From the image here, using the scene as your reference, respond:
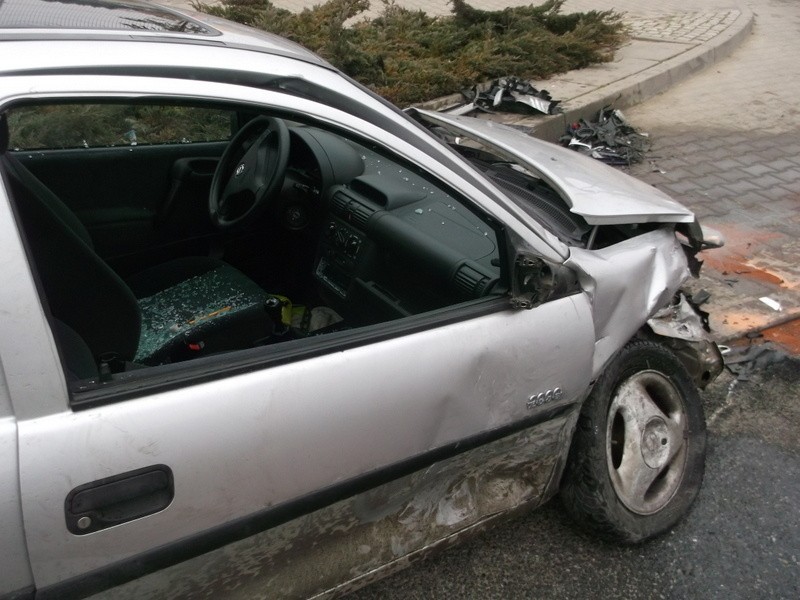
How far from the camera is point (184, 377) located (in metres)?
1.66

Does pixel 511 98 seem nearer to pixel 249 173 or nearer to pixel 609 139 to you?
pixel 609 139

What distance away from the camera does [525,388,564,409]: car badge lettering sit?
228 centimetres

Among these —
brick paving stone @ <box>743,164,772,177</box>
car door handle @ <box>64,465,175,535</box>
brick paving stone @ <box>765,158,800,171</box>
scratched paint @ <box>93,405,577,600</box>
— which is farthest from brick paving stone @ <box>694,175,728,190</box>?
car door handle @ <box>64,465,175,535</box>

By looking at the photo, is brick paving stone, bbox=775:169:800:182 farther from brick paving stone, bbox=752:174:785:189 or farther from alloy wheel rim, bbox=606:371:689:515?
alloy wheel rim, bbox=606:371:689:515

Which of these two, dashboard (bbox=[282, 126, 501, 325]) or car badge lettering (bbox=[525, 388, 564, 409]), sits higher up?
dashboard (bbox=[282, 126, 501, 325])

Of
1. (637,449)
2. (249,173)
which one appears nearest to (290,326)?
(249,173)

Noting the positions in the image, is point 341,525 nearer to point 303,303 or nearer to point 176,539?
point 176,539

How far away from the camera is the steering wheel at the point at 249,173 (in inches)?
116

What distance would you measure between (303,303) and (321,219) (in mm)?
374

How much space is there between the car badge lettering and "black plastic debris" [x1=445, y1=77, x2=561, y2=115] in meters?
4.68

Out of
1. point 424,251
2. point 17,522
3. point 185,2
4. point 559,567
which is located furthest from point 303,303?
point 185,2

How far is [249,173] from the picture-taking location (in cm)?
304

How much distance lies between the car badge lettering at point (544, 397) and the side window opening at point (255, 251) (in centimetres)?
35

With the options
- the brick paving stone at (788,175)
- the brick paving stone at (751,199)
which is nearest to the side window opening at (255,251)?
the brick paving stone at (751,199)
